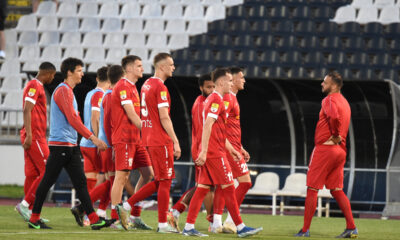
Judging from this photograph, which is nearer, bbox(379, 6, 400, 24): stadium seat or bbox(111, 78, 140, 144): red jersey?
bbox(111, 78, 140, 144): red jersey

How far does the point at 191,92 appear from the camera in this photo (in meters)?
14.2

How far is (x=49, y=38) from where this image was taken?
21.7 metres

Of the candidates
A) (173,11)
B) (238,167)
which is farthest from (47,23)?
(238,167)

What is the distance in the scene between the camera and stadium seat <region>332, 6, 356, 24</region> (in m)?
19.9

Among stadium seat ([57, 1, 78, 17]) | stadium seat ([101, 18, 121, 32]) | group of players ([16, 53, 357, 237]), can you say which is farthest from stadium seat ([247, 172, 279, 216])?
stadium seat ([57, 1, 78, 17])

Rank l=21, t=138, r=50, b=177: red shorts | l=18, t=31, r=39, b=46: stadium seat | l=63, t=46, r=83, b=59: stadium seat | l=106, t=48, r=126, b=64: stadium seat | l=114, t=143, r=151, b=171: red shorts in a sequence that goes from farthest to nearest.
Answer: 1. l=18, t=31, r=39, b=46: stadium seat
2. l=63, t=46, r=83, b=59: stadium seat
3. l=106, t=48, r=126, b=64: stadium seat
4. l=21, t=138, r=50, b=177: red shorts
5. l=114, t=143, r=151, b=171: red shorts

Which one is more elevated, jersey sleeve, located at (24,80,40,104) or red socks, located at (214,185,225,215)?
jersey sleeve, located at (24,80,40,104)

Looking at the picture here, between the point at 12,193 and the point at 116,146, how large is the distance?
400 inches

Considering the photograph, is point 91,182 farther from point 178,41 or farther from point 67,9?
point 67,9

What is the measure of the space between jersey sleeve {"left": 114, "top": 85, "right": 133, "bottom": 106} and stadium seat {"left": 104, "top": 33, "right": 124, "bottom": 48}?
13.9 metres

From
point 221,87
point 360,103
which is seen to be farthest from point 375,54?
point 221,87

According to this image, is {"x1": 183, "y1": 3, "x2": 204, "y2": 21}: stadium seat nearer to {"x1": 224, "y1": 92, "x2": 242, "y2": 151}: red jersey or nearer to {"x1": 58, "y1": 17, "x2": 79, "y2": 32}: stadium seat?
{"x1": 58, "y1": 17, "x2": 79, "y2": 32}: stadium seat

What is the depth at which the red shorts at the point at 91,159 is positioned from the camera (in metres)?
9.05

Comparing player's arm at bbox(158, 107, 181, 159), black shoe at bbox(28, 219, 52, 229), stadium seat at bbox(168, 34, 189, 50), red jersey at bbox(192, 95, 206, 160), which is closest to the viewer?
player's arm at bbox(158, 107, 181, 159)
